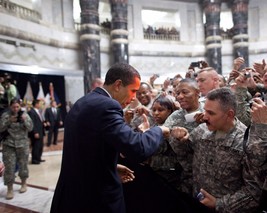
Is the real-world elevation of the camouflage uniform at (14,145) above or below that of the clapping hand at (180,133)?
below

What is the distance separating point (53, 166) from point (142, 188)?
4.87 meters

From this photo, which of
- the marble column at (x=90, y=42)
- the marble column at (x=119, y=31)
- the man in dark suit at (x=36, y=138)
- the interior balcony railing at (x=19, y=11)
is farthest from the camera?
the marble column at (x=119, y=31)

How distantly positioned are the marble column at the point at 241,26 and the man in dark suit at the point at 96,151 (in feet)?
44.2

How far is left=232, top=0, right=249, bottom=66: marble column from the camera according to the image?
13891 millimetres

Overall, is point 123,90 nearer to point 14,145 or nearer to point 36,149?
point 14,145

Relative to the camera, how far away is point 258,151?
163 cm

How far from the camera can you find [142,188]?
2477 mm

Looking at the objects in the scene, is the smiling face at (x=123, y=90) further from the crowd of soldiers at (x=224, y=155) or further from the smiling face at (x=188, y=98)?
the smiling face at (x=188, y=98)

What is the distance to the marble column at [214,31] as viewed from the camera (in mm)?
13930

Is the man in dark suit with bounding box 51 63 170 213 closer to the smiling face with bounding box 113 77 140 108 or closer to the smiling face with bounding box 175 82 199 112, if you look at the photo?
the smiling face with bounding box 113 77 140 108

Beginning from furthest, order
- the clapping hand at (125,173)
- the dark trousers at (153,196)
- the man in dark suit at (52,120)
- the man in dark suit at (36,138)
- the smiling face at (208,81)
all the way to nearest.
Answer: the man in dark suit at (52,120), the man in dark suit at (36,138), the smiling face at (208,81), the clapping hand at (125,173), the dark trousers at (153,196)

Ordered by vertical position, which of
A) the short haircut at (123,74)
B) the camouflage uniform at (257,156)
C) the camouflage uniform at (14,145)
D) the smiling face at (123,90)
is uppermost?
the short haircut at (123,74)

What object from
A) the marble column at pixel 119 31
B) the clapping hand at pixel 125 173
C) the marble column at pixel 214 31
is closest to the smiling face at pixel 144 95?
the clapping hand at pixel 125 173

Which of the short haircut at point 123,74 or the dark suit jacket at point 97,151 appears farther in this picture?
the short haircut at point 123,74
